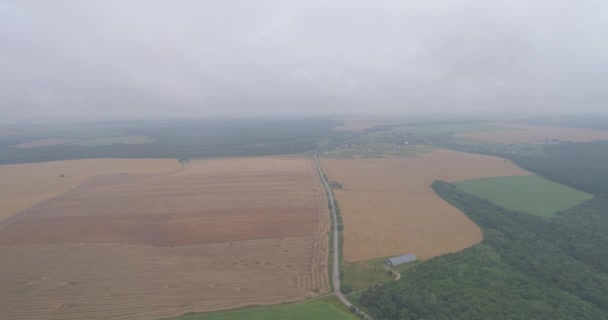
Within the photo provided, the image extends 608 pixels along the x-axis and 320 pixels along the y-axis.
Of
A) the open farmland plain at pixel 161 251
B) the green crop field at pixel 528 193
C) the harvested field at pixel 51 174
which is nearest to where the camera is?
the open farmland plain at pixel 161 251

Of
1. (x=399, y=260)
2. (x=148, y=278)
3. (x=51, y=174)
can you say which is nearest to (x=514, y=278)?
(x=399, y=260)

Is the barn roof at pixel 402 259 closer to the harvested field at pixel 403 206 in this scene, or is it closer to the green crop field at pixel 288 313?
the harvested field at pixel 403 206

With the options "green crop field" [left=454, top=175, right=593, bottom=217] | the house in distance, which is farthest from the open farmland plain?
"green crop field" [left=454, top=175, right=593, bottom=217]

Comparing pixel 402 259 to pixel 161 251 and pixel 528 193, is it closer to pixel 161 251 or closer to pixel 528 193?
pixel 161 251

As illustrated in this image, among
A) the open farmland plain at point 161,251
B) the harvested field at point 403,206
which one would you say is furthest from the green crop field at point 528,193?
the open farmland plain at point 161,251

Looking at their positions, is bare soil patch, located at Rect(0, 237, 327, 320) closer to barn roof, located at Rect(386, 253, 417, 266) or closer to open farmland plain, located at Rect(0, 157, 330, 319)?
open farmland plain, located at Rect(0, 157, 330, 319)

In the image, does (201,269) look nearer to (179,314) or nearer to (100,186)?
(179,314)
